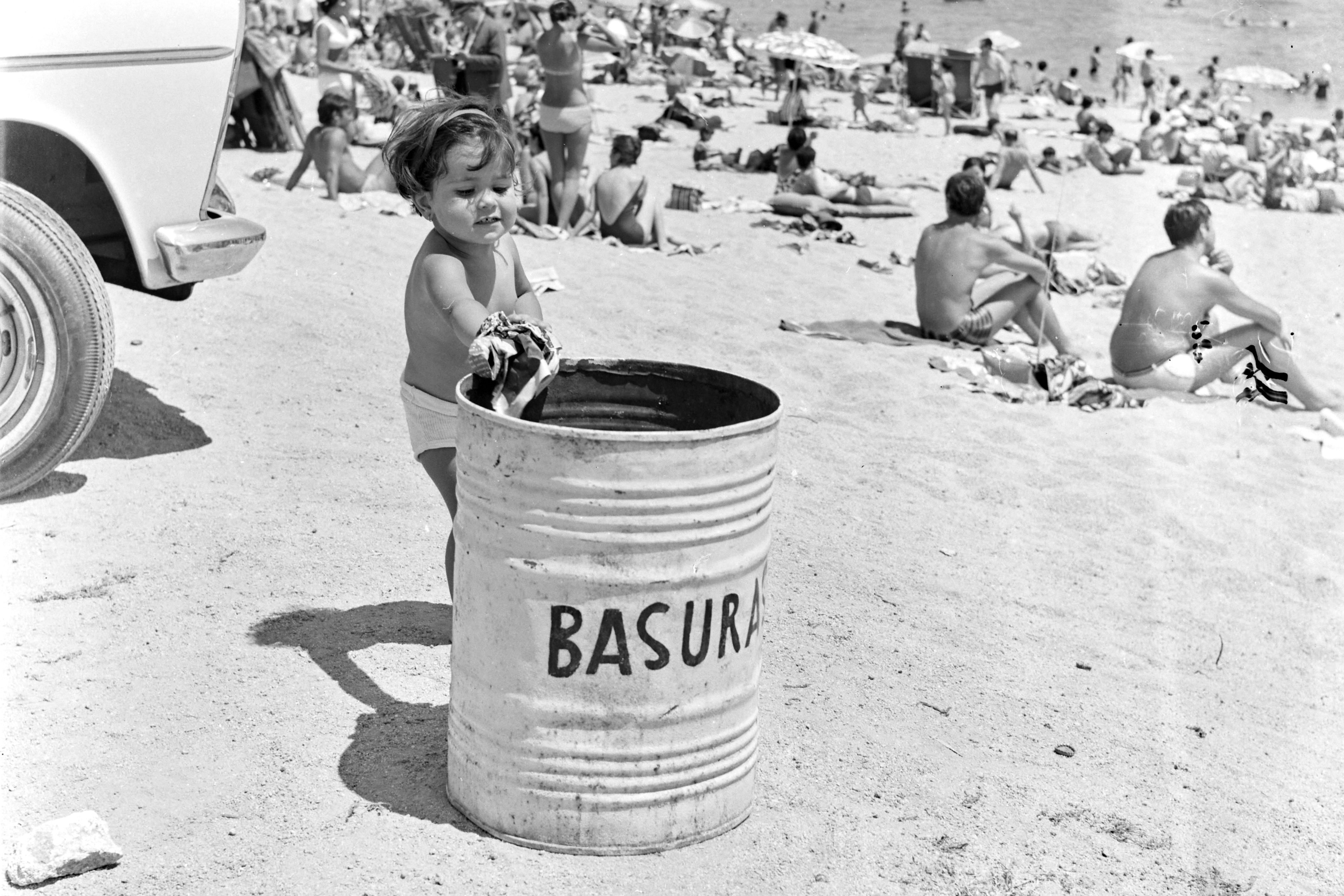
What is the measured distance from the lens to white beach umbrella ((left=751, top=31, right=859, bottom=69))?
61.0ft

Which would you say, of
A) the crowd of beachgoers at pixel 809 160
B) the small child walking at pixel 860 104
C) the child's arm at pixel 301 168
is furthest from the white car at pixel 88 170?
the small child walking at pixel 860 104

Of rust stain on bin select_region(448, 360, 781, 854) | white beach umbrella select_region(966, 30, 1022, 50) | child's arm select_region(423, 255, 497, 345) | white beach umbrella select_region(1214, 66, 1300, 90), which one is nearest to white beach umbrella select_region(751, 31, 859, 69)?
white beach umbrella select_region(1214, 66, 1300, 90)

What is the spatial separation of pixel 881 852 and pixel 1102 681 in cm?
131

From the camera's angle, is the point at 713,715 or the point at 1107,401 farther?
the point at 1107,401

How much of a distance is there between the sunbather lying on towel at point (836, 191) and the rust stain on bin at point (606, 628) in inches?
396

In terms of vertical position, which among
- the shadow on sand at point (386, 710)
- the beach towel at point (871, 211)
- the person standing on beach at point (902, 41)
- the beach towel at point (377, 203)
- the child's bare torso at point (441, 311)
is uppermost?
the child's bare torso at point (441, 311)

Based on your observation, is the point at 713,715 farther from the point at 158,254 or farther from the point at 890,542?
the point at 158,254

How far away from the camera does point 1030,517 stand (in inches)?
213

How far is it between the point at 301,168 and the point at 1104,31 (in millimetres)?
31245

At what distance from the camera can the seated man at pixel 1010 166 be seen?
1470 cm

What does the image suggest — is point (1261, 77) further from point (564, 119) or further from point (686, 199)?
point (564, 119)

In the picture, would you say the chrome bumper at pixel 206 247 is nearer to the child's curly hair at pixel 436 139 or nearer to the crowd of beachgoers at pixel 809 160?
the crowd of beachgoers at pixel 809 160

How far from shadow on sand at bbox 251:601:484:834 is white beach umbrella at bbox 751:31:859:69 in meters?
15.4

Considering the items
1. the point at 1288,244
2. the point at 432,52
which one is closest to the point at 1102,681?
the point at 1288,244
